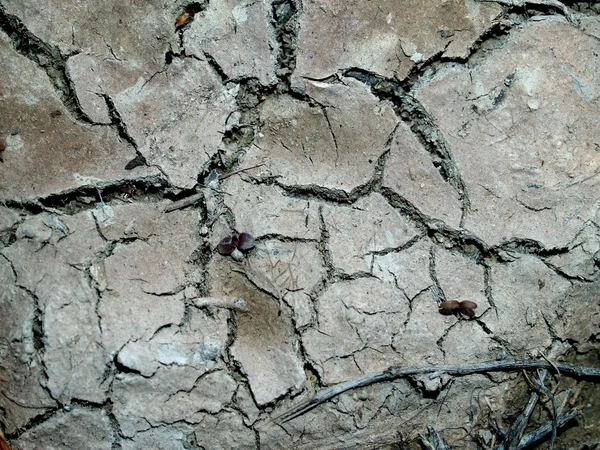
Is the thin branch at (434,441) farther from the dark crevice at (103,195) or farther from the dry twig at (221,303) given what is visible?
the dark crevice at (103,195)

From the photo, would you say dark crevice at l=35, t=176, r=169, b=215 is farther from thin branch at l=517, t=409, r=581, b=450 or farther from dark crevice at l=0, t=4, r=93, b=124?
thin branch at l=517, t=409, r=581, b=450

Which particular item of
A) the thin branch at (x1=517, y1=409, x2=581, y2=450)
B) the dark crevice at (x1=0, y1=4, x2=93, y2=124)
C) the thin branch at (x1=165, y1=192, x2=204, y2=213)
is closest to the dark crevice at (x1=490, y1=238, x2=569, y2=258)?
the thin branch at (x1=517, y1=409, x2=581, y2=450)

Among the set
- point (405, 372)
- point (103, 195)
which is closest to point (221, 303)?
point (103, 195)

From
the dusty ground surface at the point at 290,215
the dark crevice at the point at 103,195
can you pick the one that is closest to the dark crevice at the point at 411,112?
the dusty ground surface at the point at 290,215

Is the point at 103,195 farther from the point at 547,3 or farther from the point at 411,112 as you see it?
the point at 547,3

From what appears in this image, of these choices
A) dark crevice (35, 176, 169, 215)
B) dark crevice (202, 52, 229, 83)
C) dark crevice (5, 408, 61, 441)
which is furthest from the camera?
dark crevice (202, 52, 229, 83)

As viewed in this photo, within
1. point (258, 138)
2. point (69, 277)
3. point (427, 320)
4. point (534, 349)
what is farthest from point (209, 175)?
point (534, 349)

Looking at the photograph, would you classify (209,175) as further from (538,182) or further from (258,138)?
(538,182)
